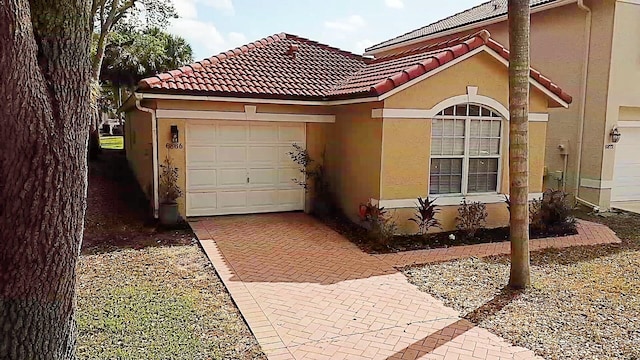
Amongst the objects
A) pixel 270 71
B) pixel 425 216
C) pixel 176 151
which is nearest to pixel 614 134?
pixel 425 216

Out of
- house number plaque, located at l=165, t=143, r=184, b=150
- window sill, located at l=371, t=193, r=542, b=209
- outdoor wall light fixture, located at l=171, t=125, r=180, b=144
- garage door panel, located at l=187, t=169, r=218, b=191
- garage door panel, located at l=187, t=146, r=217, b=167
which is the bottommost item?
window sill, located at l=371, t=193, r=542, b=209

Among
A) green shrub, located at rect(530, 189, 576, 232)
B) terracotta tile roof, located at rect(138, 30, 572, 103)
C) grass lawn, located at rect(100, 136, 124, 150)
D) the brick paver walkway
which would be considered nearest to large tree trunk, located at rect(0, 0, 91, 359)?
the brick paver walkway

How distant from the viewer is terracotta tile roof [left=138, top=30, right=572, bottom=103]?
1098 cm

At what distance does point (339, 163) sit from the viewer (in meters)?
12.9

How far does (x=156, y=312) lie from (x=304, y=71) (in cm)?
936

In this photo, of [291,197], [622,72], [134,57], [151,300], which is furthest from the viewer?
[134,57]

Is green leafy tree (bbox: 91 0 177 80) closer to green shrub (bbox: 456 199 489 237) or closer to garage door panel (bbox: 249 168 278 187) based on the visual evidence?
garage door panel (bbox: 249 168 278 187)

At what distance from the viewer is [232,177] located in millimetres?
12852

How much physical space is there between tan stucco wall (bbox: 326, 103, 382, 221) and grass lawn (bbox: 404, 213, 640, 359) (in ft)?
10.2

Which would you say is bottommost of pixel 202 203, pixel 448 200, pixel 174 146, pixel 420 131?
pixel 202 203

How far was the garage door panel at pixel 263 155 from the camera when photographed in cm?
1298

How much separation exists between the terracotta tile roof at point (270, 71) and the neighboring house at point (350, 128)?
60 mm

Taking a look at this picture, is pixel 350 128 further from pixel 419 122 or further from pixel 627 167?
pixel 627 167

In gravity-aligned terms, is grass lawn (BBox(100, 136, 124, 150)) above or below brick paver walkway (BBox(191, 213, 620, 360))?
above
